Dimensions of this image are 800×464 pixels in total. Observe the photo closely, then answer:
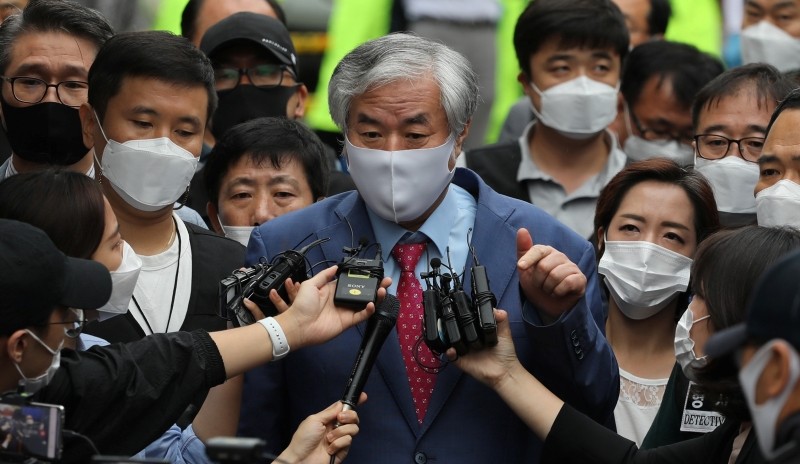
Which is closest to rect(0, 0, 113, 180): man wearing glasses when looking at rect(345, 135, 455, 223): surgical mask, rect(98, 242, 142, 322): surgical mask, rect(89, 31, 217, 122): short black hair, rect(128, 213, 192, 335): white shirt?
rect(89, 31, 217, 122): short black hair

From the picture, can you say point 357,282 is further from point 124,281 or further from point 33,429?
point 33,429

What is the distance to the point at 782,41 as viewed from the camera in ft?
28.0

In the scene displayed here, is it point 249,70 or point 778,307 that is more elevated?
point 778,307

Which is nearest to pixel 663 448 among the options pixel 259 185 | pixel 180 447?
pixel 180 447

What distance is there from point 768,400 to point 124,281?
2414 millimetres

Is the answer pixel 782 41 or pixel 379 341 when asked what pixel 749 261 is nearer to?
pixel 379 341

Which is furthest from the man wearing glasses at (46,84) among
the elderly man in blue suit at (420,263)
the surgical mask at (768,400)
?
the surgical mask at (768,400)

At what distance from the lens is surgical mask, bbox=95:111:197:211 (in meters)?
5.66

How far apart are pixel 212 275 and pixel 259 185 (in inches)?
33.3

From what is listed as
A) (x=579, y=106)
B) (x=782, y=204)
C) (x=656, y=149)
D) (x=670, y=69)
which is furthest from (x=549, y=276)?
(x=670, y=69)

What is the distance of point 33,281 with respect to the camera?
399 centimetres

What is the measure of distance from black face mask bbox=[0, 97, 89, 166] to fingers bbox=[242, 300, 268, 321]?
5.85 feet

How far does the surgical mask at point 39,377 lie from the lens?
4066mm

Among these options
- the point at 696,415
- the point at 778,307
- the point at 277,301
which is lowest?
the point at 696,415
